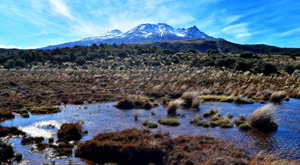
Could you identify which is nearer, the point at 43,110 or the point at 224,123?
the point at 224,123

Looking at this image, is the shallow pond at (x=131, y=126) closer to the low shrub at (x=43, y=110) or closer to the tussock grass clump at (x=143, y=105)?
the low shrub at (x=43, y=110)

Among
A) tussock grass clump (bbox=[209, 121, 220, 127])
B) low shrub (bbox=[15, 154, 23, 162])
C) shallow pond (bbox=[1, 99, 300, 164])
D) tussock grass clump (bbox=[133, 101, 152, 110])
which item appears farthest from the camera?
tussock grass clump (bbox=[133, 101, 152, 110])

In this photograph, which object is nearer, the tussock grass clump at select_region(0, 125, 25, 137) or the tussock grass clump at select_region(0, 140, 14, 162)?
the tussock grass clump at select_region(0, 140, 14, 162)

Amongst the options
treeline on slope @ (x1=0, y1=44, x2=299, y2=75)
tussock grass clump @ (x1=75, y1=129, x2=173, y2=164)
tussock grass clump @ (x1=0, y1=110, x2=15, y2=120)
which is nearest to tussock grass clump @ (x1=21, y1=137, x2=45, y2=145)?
tussock grass clump @ (x1=75, y1=129, x2=173, y2=164)

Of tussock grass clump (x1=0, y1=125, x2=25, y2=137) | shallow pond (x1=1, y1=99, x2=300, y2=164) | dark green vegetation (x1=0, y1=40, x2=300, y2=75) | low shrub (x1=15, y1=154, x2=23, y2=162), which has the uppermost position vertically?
dark green vegetation (x1=0, y1=40, x2=300, y2=75)

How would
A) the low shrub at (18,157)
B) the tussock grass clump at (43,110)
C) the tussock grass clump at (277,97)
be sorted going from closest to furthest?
the low shrub at (18,157) < the tussock grass clump at (43,110) < the tussock grass clump at (277,97)

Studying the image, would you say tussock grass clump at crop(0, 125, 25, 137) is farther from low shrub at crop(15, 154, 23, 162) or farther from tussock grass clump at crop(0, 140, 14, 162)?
low shrub at crop(15, 154, 23, 162)

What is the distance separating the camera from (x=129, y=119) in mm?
16797

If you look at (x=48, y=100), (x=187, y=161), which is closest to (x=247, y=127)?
(x=187, y=161)

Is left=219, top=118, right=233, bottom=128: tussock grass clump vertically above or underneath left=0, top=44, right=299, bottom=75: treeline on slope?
underneath

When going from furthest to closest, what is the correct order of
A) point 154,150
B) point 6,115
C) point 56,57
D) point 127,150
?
point 56,57, point 6,115, point 127,150, point 154,150

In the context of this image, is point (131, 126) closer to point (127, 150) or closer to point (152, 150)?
point (127, 150)

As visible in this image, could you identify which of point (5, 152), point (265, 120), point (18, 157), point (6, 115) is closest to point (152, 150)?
point (18, 157)

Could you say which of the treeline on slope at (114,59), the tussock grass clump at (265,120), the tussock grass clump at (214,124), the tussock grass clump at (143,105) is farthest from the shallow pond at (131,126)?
the treeline on slope at (114,59)
